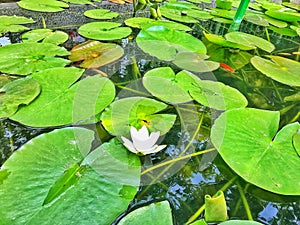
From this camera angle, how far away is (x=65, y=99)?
2.56 ft

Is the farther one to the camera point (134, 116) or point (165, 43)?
point (165, 43)

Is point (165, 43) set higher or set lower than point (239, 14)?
lower

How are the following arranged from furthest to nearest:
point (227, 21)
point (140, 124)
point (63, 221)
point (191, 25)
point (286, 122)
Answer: point (227, 21) → point (191, 25) → point (286, 122) → point (140, 124) → point (63, 221)

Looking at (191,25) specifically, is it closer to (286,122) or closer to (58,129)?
→ (286,122)

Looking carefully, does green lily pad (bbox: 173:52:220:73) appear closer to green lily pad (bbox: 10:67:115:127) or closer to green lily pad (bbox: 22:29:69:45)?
green lily pad (bbox: 10:67:115:127)

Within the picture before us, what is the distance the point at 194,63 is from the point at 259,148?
481mm

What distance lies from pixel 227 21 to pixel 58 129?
1.36 meters

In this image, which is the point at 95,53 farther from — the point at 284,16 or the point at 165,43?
the point at 284,16

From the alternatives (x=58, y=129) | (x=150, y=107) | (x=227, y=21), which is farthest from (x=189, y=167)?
(x=227, y=21)

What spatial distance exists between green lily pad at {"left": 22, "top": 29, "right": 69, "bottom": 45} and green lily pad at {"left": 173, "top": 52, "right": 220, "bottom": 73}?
502 millimetres

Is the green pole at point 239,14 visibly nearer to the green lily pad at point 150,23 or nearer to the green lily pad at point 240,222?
the green lily pad at point 150,23

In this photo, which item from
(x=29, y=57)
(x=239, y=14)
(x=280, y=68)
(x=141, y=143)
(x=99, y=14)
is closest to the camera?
(x=141, y=143)

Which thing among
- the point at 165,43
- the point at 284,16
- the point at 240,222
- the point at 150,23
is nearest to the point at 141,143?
the point at 240,222

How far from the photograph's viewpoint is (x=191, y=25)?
155 centimetres
